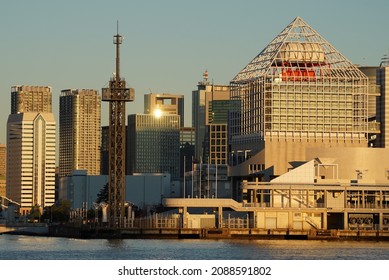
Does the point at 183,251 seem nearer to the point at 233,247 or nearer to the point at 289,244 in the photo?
the point at 233,247

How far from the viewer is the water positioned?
14800 cm

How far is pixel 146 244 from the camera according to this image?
179 m

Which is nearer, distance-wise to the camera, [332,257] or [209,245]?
[332,257]

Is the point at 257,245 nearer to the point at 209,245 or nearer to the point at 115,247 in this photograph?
the point at 209,245

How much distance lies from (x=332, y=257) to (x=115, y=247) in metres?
33.6

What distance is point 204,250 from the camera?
162m

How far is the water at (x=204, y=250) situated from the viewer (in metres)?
148

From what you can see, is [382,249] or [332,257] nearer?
[332,257]
